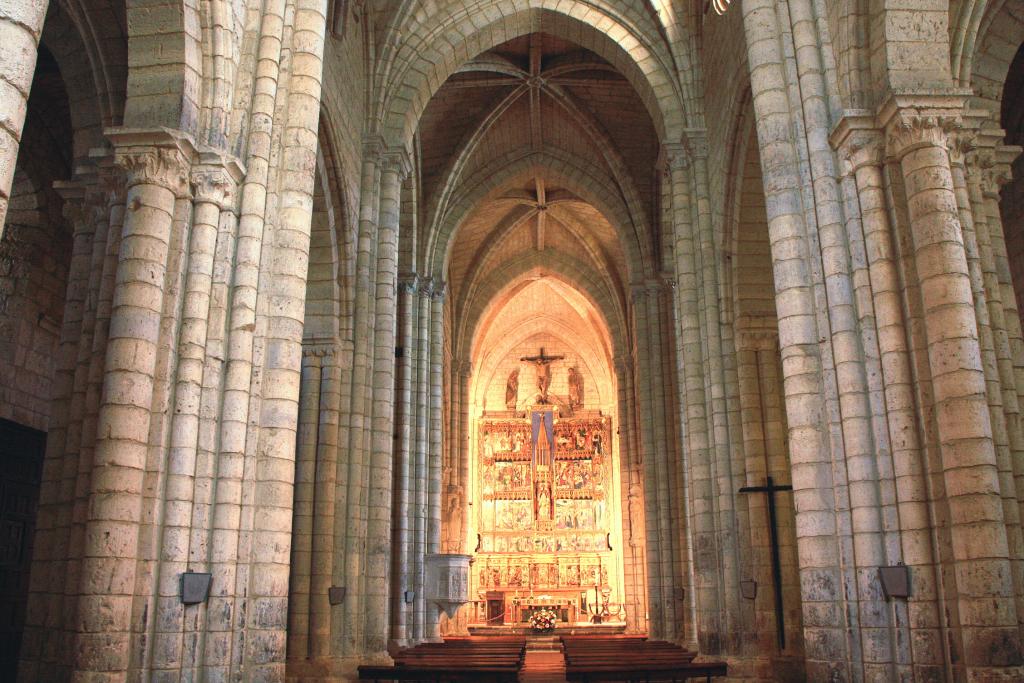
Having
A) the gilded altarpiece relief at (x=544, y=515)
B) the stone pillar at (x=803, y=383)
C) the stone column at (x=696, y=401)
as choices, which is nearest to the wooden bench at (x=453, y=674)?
the stone pillar at (x=803, y=383)

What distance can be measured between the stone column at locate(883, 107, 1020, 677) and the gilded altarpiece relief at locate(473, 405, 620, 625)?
25706 mm

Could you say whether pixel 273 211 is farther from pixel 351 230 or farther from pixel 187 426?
pixel 351 230

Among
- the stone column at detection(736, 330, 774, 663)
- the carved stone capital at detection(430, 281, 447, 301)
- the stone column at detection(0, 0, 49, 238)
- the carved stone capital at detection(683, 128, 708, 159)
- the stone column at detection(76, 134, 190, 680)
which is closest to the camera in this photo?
the stone column at detection(0, 0, 49, 238)

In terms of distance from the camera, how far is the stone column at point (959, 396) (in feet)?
24.0

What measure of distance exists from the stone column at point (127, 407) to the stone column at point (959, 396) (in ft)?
23.2

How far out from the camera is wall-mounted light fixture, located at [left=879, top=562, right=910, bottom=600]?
785 cm

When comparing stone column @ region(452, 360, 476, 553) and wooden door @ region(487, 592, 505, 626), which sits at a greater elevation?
stone column @ region(452, 360, 476, 553)

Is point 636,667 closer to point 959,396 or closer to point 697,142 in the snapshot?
point 959,396

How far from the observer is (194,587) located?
761 cm

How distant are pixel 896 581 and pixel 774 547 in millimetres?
5002

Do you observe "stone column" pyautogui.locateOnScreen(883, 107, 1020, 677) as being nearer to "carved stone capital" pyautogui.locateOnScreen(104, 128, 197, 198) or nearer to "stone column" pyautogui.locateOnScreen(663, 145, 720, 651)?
"stone column" pyautogui.locateOnScreen(663, 145, 720, 651)

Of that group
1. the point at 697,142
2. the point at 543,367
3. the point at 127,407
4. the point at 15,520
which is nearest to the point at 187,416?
the point at 127,407

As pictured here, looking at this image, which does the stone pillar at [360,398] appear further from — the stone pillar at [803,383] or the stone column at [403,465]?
the stone pillar at [803,383]

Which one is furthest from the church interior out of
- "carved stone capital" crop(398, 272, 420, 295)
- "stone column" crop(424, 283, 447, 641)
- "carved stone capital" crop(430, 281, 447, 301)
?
"carved stone capital" crop(430, 281, 447, 301)
